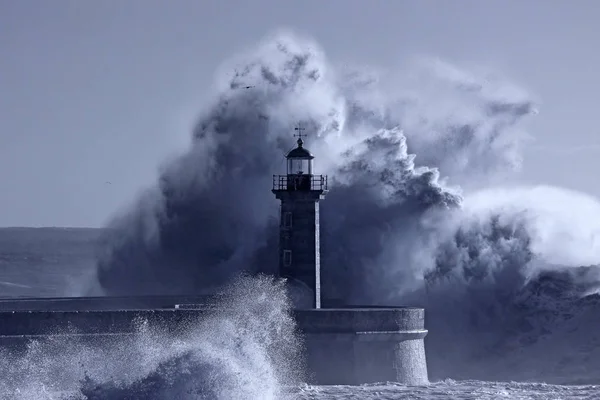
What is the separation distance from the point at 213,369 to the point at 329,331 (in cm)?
619

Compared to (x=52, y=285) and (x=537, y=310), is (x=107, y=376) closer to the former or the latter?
(x=537, y=310)

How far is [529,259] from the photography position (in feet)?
152

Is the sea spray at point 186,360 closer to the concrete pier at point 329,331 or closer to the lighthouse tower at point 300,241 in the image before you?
the concrete pier at point 329,331

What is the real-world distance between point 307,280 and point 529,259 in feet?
49.8

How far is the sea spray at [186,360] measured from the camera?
2552 centimetres

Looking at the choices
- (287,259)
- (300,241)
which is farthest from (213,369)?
(300,241)

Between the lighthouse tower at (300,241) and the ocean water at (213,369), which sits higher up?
the lighthouse tower at (300,241)

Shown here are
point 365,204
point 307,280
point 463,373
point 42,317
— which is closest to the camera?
point 42,317

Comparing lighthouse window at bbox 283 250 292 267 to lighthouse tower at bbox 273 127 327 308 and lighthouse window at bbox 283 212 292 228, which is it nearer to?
lighthouse tower at bbox 273 127 327 308

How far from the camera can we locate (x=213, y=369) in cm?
2561

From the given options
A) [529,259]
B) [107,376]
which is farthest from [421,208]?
[107,376]

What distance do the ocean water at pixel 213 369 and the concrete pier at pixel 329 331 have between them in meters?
0.30

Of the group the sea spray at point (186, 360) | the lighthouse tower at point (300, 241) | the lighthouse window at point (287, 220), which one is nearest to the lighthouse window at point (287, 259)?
the lighthouse tower at point (300, 241)

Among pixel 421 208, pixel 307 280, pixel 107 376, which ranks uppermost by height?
pixel 421 208
